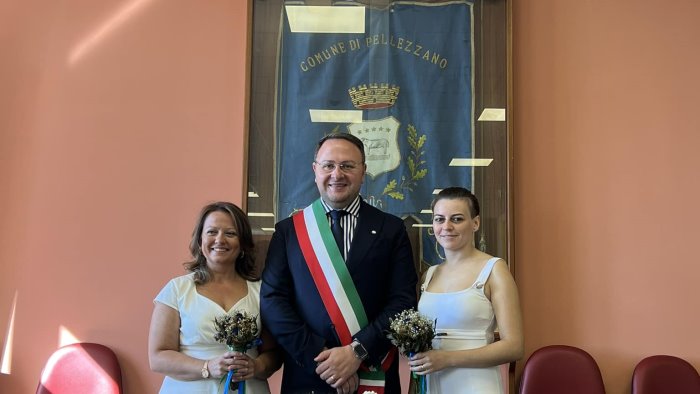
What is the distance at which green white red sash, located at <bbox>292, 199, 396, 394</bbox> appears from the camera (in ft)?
6.46

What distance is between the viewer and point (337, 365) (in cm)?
187

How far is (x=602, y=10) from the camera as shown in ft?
9.48

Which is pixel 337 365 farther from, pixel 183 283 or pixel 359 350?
pixel 183 283

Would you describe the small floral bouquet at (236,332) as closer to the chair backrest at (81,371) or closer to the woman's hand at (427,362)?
the woman's hand at (427,362)

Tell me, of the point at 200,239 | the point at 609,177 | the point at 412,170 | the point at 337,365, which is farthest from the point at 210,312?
the point at 609,177

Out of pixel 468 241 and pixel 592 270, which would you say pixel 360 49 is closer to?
pixel 468 241

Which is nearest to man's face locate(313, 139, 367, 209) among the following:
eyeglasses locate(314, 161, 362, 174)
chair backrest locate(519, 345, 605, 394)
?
eyeglasses locate(314, 161, 362, 174)

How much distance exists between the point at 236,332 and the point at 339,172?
599mm

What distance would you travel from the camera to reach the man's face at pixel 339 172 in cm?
204

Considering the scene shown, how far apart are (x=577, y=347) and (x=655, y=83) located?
1250 millimetres

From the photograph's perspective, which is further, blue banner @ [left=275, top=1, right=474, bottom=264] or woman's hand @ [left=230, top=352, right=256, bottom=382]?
blue banner @ [left=275, top=1, right=474, bottom=264]

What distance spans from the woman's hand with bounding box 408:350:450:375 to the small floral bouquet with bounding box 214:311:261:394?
490 millimetres

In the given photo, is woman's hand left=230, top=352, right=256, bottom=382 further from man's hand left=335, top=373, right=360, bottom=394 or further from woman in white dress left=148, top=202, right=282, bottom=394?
man's hand left=335, top=373, right=360, bottom=394

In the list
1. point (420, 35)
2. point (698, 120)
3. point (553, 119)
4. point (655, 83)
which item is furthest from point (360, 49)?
point (698, 120)
